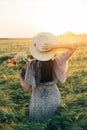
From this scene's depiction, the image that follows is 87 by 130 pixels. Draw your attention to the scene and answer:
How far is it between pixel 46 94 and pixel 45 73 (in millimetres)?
423

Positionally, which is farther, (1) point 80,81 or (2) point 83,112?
(1) point 80,81

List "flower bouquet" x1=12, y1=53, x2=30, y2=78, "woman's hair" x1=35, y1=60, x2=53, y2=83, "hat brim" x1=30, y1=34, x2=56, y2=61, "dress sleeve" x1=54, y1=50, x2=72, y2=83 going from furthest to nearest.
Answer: "flower bouquet" x1=12, y1=53, x2=30, y2=78 < "woman's hair" x1=35, y1=60, x2=53, y2=83 < "dress sleeve" x1=54, y1=50, x2=72, y2=83 < "hat brim" x1=30, y1=34, x2=56, y2=61

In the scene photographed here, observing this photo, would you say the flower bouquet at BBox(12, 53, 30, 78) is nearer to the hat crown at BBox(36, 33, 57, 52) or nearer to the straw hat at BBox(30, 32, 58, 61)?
the straw hat at BBox(30, 32, 58, 61)

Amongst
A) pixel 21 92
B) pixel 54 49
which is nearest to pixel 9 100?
pixel 21 92

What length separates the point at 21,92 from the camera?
33.7ft

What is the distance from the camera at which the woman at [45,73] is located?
7254mm

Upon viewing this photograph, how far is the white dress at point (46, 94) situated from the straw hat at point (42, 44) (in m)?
A: 0.27

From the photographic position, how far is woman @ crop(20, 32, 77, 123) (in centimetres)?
725

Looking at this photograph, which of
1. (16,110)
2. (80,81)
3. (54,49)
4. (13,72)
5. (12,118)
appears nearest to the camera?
(54,49)

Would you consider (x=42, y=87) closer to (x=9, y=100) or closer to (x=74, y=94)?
(x=9, y=100)

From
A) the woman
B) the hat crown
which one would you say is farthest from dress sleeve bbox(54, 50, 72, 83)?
the hat crown

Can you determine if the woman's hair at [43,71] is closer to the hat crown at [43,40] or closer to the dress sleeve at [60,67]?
the dress sleeve at [60,67]

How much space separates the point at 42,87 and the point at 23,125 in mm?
815

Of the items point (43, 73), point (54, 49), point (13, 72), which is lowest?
point (13, 72)
